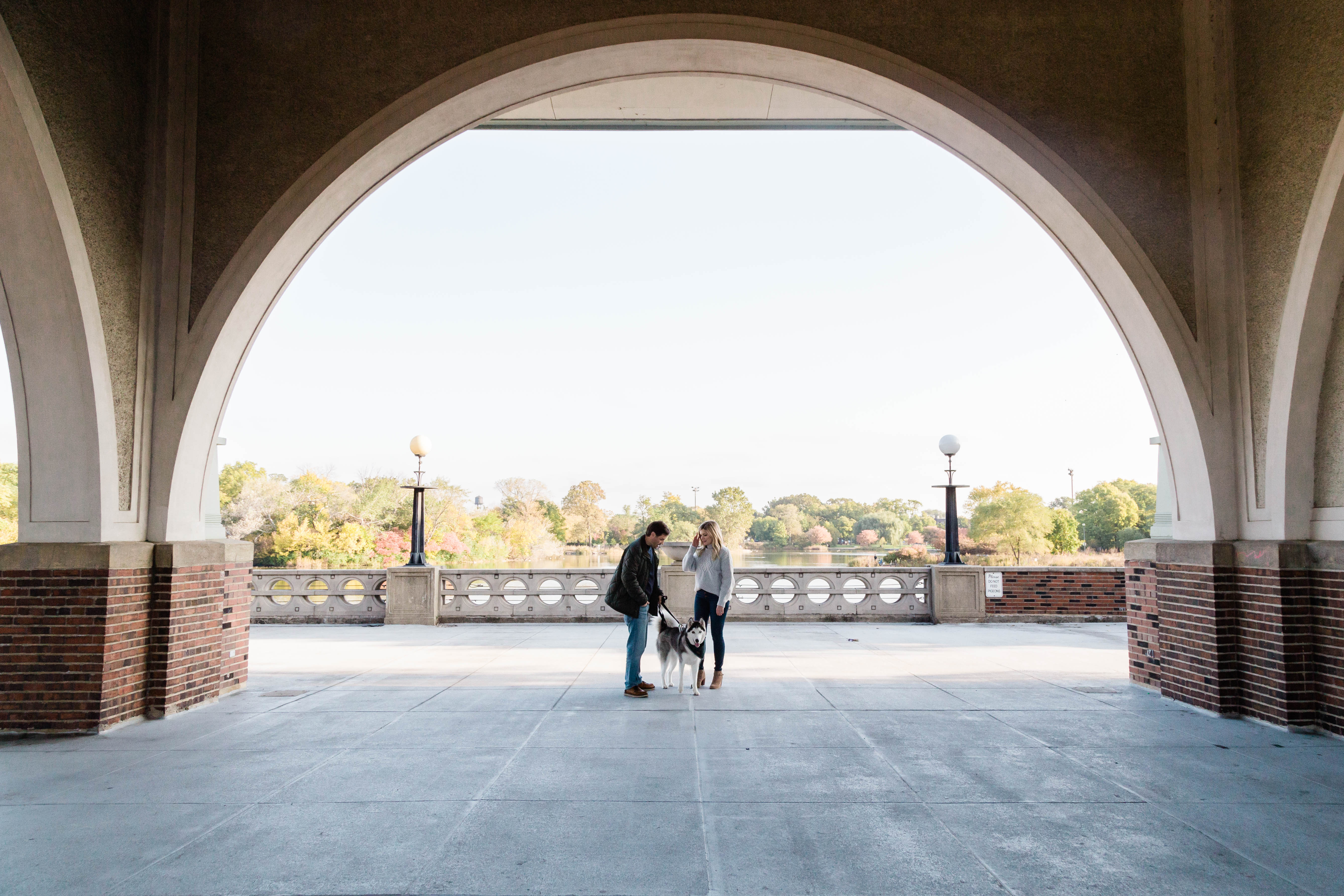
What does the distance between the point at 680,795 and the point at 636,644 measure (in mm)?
2902

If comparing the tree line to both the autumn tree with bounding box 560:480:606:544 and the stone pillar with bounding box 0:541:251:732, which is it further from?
the stone pillar with bounding box 0:541:251:732

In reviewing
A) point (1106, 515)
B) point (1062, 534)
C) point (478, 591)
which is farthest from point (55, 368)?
point (1106, 515)

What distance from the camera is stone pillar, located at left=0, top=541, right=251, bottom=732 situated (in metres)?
6.29

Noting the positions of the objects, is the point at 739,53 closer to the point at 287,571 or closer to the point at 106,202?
the point at 106,202

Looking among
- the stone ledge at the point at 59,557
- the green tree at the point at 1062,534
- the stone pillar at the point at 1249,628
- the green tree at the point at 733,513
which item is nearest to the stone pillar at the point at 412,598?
the stone ledge at the point at 59,557

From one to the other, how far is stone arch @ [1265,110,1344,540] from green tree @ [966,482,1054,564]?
38.8m

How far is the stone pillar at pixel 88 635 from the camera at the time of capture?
20.6 ft

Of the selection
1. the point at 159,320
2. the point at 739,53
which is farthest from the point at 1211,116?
the point at 159,320

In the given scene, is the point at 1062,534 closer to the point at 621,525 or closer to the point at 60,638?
the point at 621,525

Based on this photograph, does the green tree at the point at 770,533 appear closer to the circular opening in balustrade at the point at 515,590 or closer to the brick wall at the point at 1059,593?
the brick wall at the point at 1059,593

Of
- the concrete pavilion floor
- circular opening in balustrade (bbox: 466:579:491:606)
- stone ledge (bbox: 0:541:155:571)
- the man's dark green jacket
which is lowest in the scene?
the concrete pavilion floor

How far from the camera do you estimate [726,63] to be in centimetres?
780

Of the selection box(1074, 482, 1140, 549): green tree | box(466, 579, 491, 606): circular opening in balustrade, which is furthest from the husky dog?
box(1074, 482, 1140, 549): green tree

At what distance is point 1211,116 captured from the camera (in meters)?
7.26
